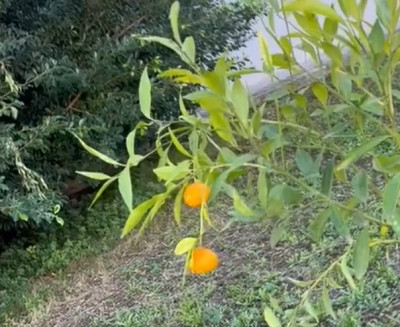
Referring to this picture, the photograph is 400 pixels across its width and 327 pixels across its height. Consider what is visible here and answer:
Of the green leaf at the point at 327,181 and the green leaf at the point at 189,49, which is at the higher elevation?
the green leaf at the point at 189,49

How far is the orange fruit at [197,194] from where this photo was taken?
2.59 ft

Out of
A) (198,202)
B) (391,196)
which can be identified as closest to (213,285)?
(198,202)

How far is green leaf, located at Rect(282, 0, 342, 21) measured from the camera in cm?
64

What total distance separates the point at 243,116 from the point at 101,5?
212cm

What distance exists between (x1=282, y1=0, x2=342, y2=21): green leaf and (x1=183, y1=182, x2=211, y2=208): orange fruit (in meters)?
0.23

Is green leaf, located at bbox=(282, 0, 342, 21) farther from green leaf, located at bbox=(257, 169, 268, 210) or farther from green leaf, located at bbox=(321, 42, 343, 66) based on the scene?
green leaf, located at bbox=(257, 169, 268, 210)

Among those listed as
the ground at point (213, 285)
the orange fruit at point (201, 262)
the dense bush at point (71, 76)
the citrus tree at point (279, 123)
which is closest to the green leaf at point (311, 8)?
the citrus tree at point (279, 123)

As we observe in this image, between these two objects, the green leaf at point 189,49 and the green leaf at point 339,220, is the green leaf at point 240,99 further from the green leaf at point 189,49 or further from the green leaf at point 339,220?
the green leaf at point 339,220

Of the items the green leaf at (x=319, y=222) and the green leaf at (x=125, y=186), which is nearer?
the green leaf at (x=125, y=186)

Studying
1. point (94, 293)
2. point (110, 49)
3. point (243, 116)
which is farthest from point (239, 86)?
point (110, 49)

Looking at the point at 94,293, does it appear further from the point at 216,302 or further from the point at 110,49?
the point at 110,49

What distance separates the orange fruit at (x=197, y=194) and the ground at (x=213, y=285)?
2.98 feet

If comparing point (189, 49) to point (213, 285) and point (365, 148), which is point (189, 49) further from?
point (213, 285)

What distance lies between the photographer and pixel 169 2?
2859mm
